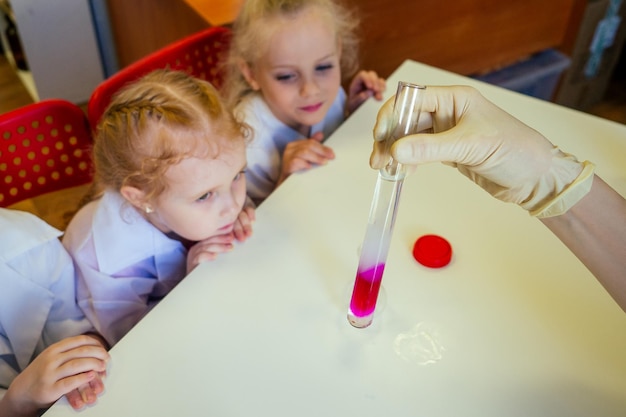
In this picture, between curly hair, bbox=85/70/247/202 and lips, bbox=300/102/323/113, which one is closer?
curly hair, bbox=85/70/247/202

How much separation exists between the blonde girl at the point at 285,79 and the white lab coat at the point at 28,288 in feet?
1.26

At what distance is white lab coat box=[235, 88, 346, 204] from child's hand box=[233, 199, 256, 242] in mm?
275

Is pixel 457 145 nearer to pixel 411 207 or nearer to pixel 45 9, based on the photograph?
pixel 411 207

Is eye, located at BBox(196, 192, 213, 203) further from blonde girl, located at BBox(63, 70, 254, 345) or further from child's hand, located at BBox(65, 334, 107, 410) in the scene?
child's hand, located at BBox(65, 334, 107, 410)

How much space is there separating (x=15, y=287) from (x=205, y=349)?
343 millimetres

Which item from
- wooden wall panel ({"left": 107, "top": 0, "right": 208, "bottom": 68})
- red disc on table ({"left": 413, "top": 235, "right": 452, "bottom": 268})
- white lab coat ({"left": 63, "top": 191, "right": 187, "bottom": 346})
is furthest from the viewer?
wooden wall panel ({"left": 107, "top": 0, "right": 208, "bottom": 68})

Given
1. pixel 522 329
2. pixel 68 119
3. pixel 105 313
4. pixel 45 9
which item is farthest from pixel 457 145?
pixel 45 9

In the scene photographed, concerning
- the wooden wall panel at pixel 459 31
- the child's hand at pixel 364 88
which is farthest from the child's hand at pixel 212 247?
the wooden wall panel at pixel 459 31

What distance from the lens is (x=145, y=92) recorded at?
0.79 meters

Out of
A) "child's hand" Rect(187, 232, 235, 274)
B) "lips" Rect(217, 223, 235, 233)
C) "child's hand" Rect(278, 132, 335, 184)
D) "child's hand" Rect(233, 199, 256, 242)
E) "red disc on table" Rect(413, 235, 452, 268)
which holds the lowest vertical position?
"lips" Rect(217, 223, 235, 233)

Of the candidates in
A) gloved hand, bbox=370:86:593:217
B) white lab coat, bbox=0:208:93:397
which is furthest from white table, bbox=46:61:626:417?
white lab coat, bbox=0:208:93:397

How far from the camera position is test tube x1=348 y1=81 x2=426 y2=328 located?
0.55 m

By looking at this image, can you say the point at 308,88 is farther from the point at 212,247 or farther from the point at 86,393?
the point at 86,393

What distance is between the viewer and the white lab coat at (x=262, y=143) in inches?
42.9
